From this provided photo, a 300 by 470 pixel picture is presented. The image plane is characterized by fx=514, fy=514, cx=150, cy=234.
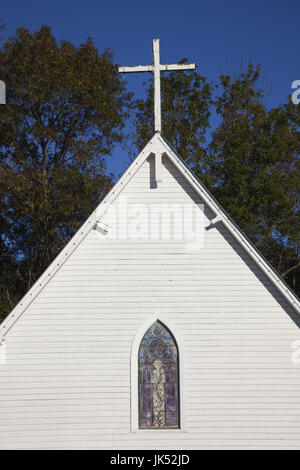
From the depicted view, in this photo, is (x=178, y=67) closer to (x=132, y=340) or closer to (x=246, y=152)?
(x=132, y=340)

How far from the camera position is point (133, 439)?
10688mm

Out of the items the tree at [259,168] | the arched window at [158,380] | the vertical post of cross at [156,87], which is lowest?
the arched window at [158,380]

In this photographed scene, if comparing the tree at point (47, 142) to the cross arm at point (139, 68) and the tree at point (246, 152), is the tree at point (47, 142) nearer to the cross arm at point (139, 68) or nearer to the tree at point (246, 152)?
the tree at point (246, 152)

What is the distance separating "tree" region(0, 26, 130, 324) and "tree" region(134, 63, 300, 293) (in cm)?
405

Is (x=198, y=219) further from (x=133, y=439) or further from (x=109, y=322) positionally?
(x=133, y=439)

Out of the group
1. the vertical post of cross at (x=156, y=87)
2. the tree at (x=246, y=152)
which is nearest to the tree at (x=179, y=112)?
the tree at (x=246, y=152)

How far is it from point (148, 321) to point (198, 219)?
2.47 m

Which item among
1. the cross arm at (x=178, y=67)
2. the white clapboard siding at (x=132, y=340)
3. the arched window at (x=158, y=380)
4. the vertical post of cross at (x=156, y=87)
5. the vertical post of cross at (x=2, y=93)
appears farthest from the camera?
the vertical post of cross at (x=2, y=93)

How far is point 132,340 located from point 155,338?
0.49m

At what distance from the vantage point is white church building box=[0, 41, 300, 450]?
1070 centimetres

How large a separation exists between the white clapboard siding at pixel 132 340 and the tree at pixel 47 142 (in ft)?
47.4

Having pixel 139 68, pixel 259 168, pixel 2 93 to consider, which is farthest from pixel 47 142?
pixel 139 68

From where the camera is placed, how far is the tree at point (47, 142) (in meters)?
26.2

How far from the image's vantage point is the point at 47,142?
2903 cm
